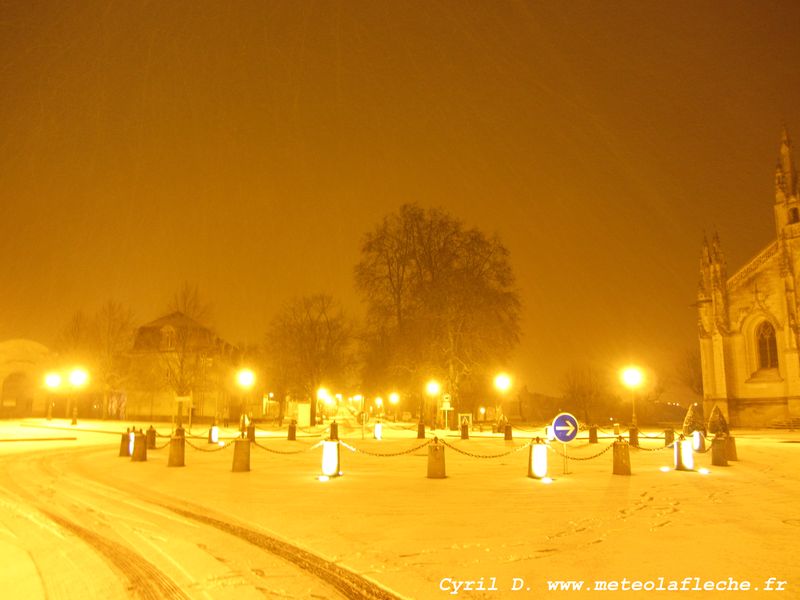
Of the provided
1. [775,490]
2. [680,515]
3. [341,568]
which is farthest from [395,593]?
[775,490]

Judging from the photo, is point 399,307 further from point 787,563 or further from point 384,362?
point 787,563

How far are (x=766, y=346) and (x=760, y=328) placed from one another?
1.37 metres

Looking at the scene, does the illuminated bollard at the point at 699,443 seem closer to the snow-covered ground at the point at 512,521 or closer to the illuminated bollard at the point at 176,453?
the snow-covered ground at the point at 512,521

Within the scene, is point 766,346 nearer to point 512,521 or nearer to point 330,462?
point 330,462

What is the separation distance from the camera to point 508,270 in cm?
4025

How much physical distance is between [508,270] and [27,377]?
4797cm

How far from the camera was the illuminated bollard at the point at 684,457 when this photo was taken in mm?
16375

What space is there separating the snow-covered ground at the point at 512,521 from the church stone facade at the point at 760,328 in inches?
1187

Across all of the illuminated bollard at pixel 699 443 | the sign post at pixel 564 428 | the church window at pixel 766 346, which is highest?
the church window at pixel 766 346

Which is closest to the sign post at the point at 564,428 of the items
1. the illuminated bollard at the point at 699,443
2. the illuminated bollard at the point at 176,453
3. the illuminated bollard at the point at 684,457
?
the illuminated bollard at the point at 684,457

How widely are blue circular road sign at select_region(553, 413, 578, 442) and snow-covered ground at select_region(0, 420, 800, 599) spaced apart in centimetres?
97

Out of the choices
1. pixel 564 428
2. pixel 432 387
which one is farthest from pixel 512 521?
pixel 432 387

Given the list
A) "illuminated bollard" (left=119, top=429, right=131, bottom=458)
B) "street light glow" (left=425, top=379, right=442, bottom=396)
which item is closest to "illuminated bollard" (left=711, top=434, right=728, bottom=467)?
"illuminated bollard" (left=119, top=429, right=131, bottom=458)

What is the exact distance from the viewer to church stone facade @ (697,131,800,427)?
141 feet
